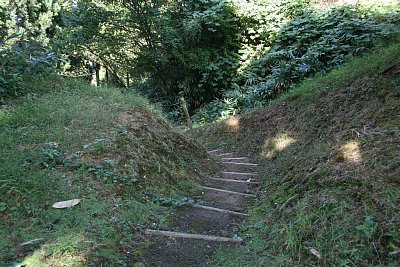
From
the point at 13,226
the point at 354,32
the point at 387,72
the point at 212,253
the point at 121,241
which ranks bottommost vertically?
the point at 212,253

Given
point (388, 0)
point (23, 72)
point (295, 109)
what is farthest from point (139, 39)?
point (388, 0)

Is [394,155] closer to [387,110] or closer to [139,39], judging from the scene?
[387,110]

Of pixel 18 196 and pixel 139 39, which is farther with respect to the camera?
pixel 139 39

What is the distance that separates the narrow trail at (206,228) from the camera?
2809mm

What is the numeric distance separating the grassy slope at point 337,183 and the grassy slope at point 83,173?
3.51 feet

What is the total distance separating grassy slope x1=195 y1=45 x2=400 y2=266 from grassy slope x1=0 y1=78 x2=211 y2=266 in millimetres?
1070

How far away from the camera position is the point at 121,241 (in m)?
2.80

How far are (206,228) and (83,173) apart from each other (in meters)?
1.47

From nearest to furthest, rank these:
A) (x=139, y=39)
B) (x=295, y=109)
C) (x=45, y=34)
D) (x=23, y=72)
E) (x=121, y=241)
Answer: (x=121, y=241)
(x=23, y=72)
(x=295, y=109)
(x=45, y=34)
(x=139, y=39)

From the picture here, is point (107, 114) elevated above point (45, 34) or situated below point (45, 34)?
below

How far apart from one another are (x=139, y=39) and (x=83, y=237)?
373 inches

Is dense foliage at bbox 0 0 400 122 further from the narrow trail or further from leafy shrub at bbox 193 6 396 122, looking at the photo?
the narrow trail

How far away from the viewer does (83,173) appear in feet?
11.4

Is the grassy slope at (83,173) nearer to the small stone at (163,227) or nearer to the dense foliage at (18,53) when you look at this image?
the small stone at (163,227)
